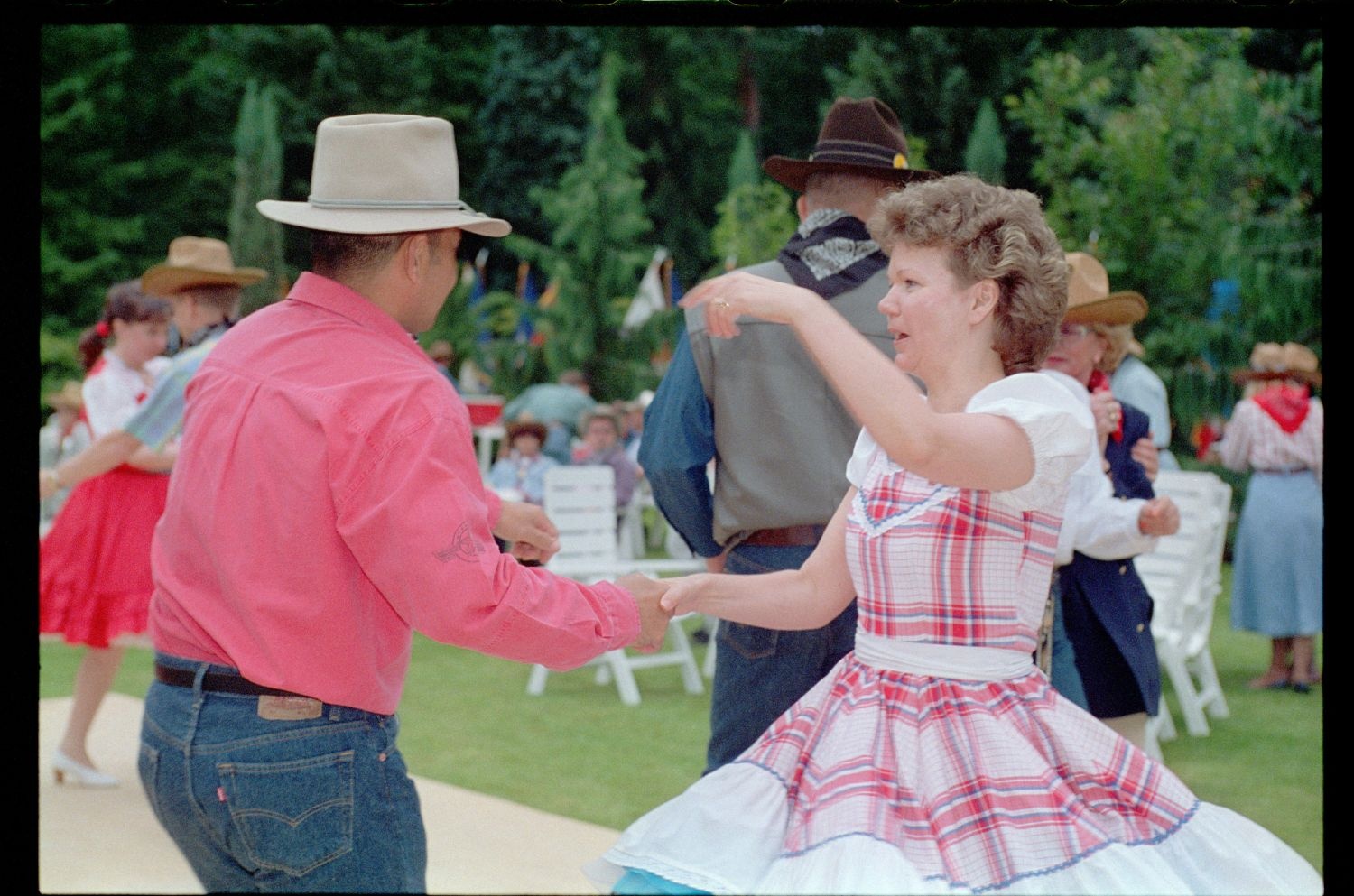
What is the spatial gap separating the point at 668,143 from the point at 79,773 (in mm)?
26266

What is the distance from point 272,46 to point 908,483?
93.5 feet

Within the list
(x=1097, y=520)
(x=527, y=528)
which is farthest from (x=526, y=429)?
(x=527, y=528)

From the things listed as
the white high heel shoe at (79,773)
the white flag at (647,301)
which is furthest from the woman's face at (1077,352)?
the white flag at (647,301)

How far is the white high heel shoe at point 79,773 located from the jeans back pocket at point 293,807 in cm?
409

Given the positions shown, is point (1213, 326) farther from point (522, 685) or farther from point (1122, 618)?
point (1122, 618)

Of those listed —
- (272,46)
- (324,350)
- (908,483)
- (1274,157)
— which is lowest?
(908,483)

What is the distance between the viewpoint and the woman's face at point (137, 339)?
620cm

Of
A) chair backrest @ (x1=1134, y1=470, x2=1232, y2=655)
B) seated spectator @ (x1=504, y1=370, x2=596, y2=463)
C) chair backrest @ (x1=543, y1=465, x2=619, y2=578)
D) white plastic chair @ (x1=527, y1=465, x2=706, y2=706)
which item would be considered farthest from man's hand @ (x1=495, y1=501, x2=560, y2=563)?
seated spectator @ (x1=504, y1=370, x2=596, y2=463)

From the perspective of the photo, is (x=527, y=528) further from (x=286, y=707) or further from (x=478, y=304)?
(x=478, y=304)

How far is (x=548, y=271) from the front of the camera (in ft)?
81.4

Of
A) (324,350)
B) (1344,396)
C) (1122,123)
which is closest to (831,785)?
(324,350)

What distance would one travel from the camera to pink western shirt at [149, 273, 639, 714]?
230 cm

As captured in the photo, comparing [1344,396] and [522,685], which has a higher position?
[1344,396]

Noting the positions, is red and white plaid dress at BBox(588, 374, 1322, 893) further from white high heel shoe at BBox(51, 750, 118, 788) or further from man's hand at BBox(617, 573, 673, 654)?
white high heel shoe at BBox(51, 750, 118, 788)
